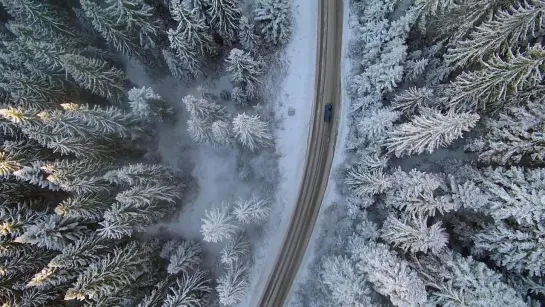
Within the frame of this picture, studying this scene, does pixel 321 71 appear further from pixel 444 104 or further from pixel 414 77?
pixel 444 104

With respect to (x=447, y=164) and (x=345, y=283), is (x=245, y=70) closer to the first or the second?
(x=447, y=164)

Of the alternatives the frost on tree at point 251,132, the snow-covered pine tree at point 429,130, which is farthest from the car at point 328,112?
the snow-covered pine tree at point 429,130

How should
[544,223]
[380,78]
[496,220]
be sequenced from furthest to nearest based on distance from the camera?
[380,78] < [496,220] < [544,223]

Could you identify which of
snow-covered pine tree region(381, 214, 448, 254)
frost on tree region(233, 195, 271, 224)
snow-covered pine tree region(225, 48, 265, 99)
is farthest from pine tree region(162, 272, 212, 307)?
snow-covered pine tree region(225, 48, 265, 99)

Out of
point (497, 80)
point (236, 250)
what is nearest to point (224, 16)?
point (236, 250)

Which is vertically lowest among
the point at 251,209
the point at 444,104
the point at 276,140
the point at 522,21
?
the point at 251,209

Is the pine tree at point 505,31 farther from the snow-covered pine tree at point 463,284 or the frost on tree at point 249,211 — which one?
the frost on tree at point 249,211

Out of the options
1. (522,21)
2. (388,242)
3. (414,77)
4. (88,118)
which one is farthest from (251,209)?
(522,21)
